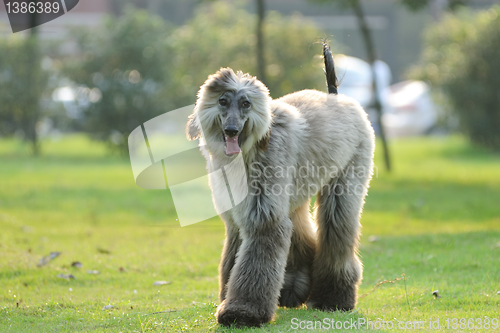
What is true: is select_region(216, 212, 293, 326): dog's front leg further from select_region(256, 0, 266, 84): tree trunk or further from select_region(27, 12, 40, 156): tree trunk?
select_region(27, 12, 40, 156): tree trunk

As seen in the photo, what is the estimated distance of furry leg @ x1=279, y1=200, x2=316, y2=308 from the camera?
5.46 m

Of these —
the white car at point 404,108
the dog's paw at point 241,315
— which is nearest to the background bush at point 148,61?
the white car at point 404,108

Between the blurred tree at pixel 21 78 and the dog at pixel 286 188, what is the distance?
497 inches

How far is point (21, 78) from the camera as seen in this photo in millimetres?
16516

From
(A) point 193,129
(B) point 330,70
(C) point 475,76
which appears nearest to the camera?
(A) point 193,129

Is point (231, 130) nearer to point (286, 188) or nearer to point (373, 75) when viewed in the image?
point (286, 188)

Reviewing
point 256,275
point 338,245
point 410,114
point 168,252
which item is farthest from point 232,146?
point 410,114

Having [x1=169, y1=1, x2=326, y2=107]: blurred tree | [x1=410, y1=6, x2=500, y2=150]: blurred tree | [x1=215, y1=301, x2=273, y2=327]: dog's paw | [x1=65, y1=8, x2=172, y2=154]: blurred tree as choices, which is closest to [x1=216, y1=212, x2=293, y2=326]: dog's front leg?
[x1=215, y1=301, x2=273, y2=327]: dog's paw

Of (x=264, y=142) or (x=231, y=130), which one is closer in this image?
(x=231, y=130)

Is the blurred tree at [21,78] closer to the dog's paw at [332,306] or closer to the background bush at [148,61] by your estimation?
the background bush at [148,61]

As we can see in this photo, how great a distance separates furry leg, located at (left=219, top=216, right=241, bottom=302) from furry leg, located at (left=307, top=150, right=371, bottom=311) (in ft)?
2.80

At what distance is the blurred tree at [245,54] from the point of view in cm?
1557

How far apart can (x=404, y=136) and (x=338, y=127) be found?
19491mm

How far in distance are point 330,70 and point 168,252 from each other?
3360mm
